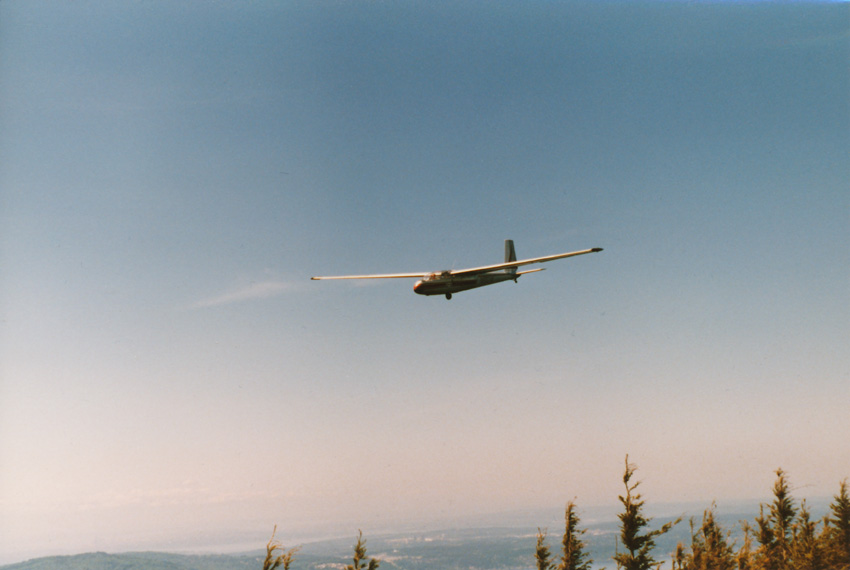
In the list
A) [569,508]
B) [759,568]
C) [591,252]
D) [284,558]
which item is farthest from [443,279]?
[759,568]

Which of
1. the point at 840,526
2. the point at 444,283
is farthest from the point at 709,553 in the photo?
the point at 444,283

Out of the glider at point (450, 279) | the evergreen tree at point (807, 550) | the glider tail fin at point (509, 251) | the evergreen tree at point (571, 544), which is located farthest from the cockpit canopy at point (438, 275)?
the evergreen tree at point (807, 550)

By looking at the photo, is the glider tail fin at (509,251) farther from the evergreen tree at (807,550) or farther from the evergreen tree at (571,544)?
the evergreen tree at (807,550)

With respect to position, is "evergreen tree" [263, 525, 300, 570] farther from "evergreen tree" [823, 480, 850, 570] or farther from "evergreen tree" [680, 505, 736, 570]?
"evergreen tree" [823, 480, 850, 570]

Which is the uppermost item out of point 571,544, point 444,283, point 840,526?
point 444,283

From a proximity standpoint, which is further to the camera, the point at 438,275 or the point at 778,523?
the point at 778,523

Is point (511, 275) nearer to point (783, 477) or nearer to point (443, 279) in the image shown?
point (443, 279)

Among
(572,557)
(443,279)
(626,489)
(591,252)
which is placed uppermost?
(443,279)

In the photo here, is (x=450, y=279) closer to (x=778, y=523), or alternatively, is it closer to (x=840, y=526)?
(x=778, y=523)

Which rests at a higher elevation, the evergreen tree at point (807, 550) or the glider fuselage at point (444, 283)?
the glider fuselage at point (444, 283)

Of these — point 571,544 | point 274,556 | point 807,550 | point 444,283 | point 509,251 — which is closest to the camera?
point 274,556

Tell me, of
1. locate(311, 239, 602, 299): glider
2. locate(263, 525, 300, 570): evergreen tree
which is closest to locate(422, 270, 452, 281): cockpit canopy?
locate(311, 239, 602, 299): glider
